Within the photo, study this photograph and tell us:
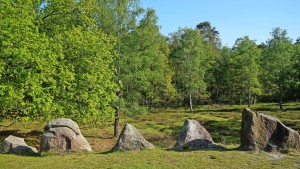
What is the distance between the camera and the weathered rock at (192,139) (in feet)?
72.9

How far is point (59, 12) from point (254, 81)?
63468 millimetres

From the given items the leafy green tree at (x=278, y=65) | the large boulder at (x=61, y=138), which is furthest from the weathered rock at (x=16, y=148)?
the leafy green tree at (x=278, y=65)

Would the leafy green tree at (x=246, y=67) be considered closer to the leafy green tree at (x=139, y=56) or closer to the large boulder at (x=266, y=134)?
the leafy green tree at (x=139, y=56)

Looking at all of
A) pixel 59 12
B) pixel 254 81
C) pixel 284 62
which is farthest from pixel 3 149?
pixel 284 62

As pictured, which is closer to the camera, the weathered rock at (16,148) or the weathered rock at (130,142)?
the weathered rock at (130,142)

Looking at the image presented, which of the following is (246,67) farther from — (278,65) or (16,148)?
(16,148)

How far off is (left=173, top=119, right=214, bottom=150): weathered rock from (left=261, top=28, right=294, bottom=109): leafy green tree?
208ft

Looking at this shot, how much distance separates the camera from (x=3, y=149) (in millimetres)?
23703

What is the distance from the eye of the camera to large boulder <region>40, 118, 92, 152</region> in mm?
22734

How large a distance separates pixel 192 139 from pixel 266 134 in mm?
4830

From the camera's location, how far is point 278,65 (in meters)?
86.0

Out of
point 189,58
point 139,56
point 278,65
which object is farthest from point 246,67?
point 139,56

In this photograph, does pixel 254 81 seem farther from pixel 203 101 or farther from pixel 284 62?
pixel 203 101

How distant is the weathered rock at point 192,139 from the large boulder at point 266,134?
9.12ft
